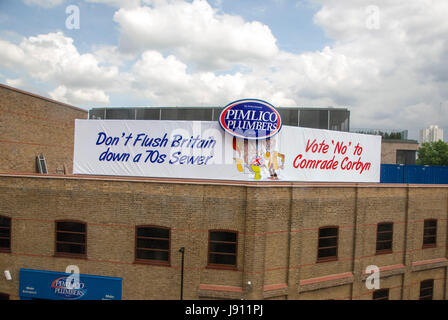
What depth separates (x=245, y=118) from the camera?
13.4 metres

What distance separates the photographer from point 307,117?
27547 millimetres

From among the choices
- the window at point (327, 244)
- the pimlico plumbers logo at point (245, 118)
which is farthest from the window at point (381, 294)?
the pimlico plumbers logo at point (245, 118)

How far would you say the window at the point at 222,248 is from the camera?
42.4 feet

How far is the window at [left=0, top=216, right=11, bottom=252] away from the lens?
1420 cm

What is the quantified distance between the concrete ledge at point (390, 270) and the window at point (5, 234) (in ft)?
57.2

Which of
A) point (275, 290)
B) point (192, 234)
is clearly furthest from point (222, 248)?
point (275, 290)

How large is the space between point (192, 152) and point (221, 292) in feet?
20.2

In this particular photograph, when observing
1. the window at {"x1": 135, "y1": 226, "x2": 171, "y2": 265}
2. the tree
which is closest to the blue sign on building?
the window at {"x1": 135, "y1": 226, "x2": 171, "y2": 265}

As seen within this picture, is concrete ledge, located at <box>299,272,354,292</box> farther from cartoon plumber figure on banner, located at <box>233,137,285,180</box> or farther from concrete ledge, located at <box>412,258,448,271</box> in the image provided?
concrete ledge, located at <box>412,258,448,271</box>

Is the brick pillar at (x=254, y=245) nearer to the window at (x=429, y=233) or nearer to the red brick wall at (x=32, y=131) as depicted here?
the window at (x=429, y=233)

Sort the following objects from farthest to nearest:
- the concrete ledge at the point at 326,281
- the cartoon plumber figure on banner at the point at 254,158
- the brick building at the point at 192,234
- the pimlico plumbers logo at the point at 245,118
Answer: the concrete ledge at the point at 326,281, the cartoon plumber figure on banner at the point at 254,158, the pimlico plumbers logo at the point at 245,118, the brick building at the point at 192,234

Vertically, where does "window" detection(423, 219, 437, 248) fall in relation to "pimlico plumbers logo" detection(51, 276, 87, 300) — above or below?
above

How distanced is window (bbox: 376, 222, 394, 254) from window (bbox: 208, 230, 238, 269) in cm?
839

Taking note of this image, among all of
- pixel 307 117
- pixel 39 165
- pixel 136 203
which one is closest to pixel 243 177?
pixel 136 203
